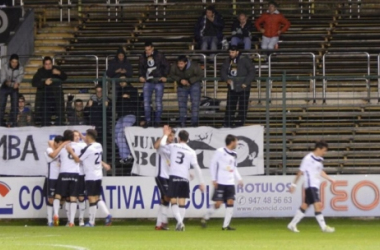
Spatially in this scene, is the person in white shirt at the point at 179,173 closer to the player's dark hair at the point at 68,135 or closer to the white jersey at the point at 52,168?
the player's dark hair at the point at 68,135

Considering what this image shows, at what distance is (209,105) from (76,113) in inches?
120

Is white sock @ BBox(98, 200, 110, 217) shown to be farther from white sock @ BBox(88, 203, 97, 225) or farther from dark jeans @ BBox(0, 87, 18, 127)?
dark jeans @ BBox(0, 87, 18, 127)

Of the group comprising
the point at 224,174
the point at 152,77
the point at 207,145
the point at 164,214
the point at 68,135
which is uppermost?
the point at 152,77

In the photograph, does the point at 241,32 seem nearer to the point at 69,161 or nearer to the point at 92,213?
the point at 69,161

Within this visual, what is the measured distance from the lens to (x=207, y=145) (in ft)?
91.2

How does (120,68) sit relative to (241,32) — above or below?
below

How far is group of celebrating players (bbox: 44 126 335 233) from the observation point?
2433 cm

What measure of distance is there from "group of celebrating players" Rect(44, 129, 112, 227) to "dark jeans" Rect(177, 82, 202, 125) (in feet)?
7.07

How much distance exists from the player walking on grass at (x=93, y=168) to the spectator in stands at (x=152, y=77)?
172cm

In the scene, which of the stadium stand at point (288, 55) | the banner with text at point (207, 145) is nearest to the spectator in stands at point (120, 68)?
the stadium stand at point (288, 55)

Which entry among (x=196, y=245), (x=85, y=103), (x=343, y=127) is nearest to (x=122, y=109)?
(x=85, y=103)

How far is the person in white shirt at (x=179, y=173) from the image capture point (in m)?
24.8

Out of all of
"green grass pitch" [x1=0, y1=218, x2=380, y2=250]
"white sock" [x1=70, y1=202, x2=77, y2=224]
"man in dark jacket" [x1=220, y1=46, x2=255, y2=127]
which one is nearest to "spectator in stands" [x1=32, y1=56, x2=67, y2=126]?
"white sock" [x1=70, y1=202, x2=77, y2=224]

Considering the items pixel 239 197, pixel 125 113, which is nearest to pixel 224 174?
pixel 239 197
